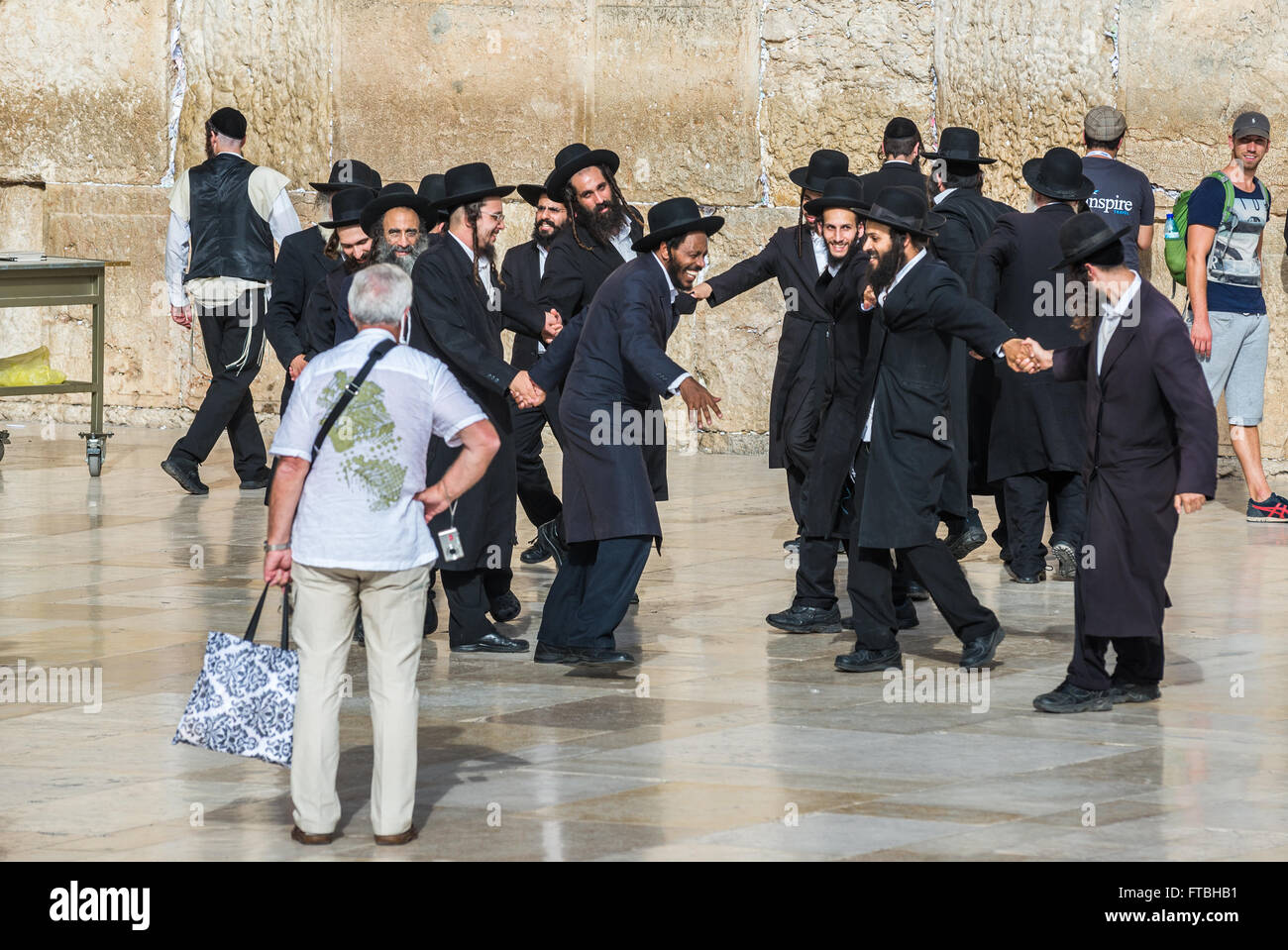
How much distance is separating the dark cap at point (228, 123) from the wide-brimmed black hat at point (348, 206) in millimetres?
3729

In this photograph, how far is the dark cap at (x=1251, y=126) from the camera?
34.8 ft

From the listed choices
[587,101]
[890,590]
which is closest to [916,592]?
[890,590]

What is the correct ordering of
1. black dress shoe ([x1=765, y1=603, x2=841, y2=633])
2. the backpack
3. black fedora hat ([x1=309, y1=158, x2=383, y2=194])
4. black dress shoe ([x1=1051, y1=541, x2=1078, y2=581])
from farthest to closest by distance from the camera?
the backpack, black fedora hat ([x1=309, y1=158, x2=383, y2=194]), black dress shoe ([x1=1051, y1=541, x2=1078, y2=581]), black dress shoe ([x1=765, y1=603, x2=841, y2=633])

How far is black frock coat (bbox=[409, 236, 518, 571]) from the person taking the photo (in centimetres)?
749

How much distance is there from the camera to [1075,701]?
6.61 metres

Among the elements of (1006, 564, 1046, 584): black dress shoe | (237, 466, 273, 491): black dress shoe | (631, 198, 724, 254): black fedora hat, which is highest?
(631, 198, 724, 254): black fedora hat

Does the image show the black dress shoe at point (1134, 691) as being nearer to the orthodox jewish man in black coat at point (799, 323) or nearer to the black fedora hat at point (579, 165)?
the orthodox jewish man in black coat at point (799, 323)

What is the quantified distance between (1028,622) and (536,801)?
127 inches

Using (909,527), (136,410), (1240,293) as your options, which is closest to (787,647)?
(909,527)

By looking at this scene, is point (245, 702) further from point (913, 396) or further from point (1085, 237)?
point (1085, 237)

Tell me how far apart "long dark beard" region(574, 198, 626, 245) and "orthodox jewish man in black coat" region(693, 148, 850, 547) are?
0.50 metres

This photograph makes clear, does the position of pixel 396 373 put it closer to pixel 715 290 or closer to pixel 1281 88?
pixel 715 290

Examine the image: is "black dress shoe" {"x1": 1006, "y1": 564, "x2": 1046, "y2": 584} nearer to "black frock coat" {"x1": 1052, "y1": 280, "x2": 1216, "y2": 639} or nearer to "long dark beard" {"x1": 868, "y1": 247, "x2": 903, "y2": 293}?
"long dark beard" {"x1": 868, "y1": 247, "x2": 903, "y2": 293}

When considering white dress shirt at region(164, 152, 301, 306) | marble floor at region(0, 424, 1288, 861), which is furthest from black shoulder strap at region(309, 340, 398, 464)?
white dress shirt at region(164, 152, 301, 306)
